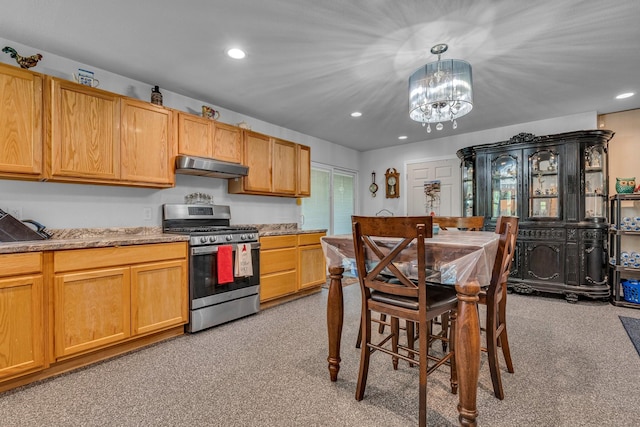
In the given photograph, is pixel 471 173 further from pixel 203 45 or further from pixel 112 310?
pixel 112 310

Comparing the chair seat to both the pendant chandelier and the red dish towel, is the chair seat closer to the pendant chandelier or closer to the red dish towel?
the pendant chandelier

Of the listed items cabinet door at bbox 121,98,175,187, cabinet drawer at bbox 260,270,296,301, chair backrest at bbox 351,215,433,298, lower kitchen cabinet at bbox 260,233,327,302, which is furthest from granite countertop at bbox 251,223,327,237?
chair backrest at bbox 351,215,433,298

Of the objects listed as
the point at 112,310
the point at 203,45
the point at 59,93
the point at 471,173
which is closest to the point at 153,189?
the point at 59,93

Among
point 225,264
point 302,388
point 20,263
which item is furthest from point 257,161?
point 302,388

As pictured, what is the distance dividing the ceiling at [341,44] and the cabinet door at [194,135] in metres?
0.35

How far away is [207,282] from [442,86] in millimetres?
2666

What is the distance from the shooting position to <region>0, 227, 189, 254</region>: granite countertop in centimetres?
201

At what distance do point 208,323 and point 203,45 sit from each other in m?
2.42

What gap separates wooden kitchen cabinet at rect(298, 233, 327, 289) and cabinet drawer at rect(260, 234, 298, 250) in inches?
5.0

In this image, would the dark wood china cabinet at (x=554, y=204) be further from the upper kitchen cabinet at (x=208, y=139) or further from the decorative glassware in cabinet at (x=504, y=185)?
the upper kitchen cabinet at (x=208, y=139)

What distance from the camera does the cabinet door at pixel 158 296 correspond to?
2502mm

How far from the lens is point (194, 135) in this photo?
3.28 metres

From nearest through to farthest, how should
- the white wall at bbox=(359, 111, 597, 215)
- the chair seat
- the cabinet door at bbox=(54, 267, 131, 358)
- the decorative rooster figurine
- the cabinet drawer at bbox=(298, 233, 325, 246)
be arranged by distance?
1. the chair seat
2. the cabinet door at bbox=(54, 267, 131, 358)
3. the decorative rooster figurine
4. the cabinet drawer at bbox=(298, 233, 325, 246)
5. the white wall at bbox=(359, 111, 597, 215)

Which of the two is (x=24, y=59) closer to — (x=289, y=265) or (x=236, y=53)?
(x=236, y=53)
